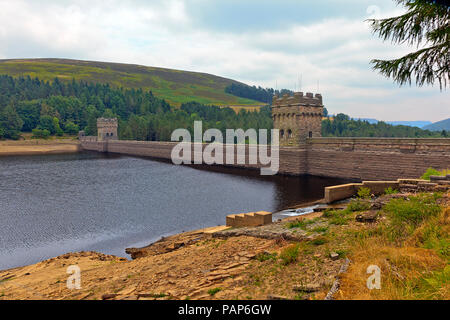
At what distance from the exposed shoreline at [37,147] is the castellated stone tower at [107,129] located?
12425 millimetres

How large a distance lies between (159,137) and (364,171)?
7701 cm

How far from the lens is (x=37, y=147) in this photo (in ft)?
352

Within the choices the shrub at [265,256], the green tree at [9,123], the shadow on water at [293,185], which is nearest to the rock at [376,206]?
the shrub at [265,256]

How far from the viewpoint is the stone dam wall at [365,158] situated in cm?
3184

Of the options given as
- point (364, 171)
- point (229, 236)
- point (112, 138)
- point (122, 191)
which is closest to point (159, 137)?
point (112, 138)

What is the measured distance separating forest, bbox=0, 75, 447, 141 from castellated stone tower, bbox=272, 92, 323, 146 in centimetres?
5373

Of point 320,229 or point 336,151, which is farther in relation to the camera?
point 336,151

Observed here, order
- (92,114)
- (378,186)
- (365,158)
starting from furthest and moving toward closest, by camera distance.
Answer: (92,114)
(365,158)
(378,186)

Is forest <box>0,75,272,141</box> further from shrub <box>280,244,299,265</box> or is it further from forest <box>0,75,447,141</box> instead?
shrub <box>280,244,299,265</box>

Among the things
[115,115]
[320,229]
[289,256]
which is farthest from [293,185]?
[115,115]

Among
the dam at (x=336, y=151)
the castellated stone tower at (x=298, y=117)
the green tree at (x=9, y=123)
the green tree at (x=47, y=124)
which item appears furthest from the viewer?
the green tree at (x=47, y=124)

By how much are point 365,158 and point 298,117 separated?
39.6ft

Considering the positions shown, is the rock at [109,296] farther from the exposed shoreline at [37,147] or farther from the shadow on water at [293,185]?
the exposed shoreline at [37,147]

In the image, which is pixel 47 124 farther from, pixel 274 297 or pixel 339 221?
pixel 274 297
